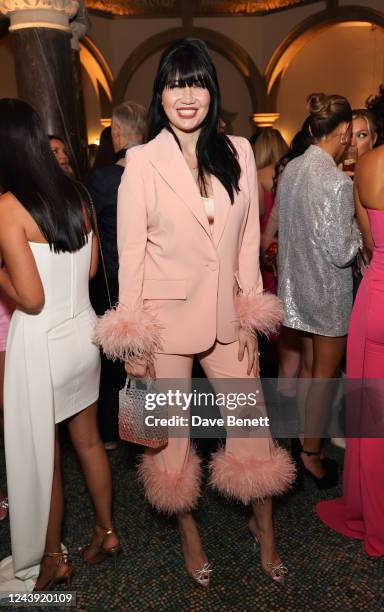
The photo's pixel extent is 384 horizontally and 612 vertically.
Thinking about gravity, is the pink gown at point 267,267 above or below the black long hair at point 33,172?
below

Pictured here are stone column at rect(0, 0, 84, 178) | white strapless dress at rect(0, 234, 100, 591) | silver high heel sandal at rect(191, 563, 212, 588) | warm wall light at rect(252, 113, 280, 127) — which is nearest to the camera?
white strapless dress at rect(0, 234, 100, 591)

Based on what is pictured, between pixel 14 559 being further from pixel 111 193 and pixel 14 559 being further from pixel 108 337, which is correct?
pixel 111 193

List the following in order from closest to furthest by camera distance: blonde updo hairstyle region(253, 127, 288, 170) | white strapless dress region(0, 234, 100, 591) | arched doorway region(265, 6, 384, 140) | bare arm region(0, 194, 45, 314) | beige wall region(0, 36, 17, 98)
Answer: bare arm region(0, 194, 45, 314) → white strapless dress region(0, 234, 100, 591) → blonde updo hairstyle region(253, 127, 288, 170) → beige wall region(0, 36, 17, 98) → arched doorway region(265, 6, 384, 140)

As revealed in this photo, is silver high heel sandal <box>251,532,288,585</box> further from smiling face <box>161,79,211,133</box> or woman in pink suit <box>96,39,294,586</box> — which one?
smiling face <box>161,79,211,133</box>

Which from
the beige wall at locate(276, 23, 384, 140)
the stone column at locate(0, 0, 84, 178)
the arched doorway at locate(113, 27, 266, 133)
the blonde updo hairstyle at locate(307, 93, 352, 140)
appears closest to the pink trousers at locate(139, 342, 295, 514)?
the blonde updo hairstyle at locate(307, 93, 352, 140)

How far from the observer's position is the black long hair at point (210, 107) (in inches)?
66.2

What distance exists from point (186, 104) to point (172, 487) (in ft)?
4.13

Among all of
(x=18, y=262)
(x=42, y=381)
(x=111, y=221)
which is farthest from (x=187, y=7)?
(x=42, y=381)

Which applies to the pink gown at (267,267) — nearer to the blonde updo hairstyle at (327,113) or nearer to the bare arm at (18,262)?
the blonde updo hairstyle at (327,113)

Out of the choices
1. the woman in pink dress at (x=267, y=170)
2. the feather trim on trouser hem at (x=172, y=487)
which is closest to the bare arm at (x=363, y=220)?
the feather trim on trouser hem at (x=172, y=487)

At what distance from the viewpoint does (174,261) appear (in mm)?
1768

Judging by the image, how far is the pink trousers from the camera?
188 cm

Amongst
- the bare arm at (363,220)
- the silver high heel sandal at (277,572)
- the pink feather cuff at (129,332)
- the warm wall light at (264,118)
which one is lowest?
the silver high heel sandal at (277,572)

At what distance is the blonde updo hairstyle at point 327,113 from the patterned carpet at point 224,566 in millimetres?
1638
